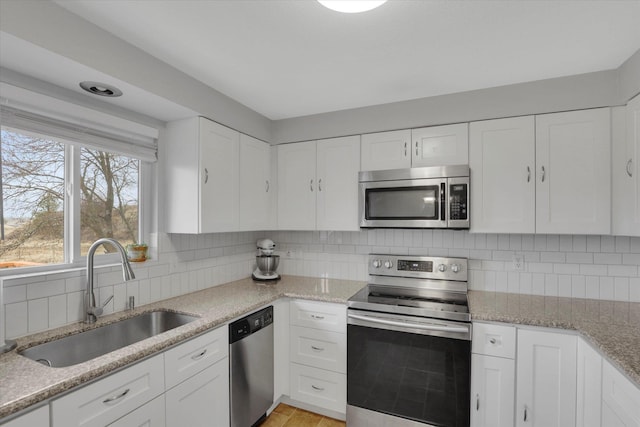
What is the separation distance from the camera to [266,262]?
281 cm

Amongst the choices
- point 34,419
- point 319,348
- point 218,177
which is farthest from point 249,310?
point 34,419

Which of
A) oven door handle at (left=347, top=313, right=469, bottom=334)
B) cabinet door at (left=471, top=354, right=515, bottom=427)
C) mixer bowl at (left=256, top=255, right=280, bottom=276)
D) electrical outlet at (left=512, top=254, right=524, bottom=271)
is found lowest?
cabinet door at (left=471, top=354, right=515, bottom=427)

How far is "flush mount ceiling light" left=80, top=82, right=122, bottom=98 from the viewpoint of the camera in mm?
1608

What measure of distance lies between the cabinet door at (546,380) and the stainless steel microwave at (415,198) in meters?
0.80

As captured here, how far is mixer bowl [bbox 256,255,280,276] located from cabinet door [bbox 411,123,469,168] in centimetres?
143

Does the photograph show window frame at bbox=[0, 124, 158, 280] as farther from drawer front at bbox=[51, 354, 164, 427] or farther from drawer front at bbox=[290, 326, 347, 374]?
drawer front at bbox=[290, 326, 347, 374]

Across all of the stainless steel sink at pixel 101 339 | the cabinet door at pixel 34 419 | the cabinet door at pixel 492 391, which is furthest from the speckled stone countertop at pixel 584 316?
the cabinet door at pixel 34 419

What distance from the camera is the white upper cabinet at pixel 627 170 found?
1784mm

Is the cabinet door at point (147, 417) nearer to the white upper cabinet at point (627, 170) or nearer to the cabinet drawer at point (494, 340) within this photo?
the cabinet drawer at point (494, 340)

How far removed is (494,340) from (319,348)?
1119mm

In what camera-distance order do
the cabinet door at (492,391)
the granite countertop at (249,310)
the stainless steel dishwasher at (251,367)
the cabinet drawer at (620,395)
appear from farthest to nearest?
the stainless steel dishwasher at (251,367) < the cabinet door at (492,391) < the cabinet drawer at (620,395) < the granite countertop at (249,310)

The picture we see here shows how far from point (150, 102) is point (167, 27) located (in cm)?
53

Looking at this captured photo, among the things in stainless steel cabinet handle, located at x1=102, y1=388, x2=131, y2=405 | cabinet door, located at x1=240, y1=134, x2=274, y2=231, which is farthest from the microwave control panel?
stainless steel cabinet handle, located at x1=102, y1=388, x2=131, y2=405

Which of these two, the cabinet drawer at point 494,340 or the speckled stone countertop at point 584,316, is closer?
the speckled stone countertop at point 584,316
